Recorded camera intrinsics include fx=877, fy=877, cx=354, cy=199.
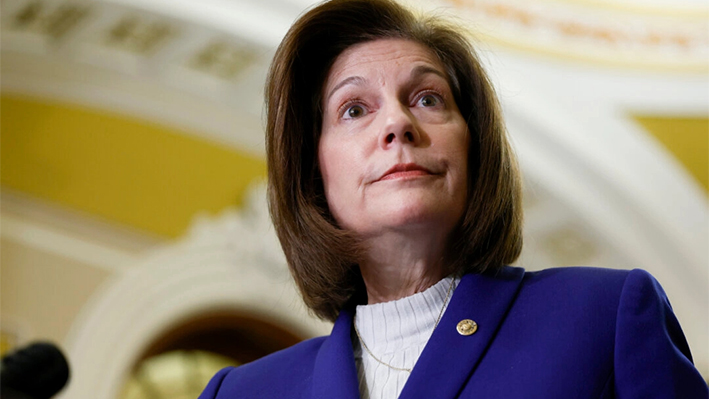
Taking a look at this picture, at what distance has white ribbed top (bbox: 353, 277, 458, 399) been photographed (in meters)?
1.56

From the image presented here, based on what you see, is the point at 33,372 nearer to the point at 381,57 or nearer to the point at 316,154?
the point at 316,154

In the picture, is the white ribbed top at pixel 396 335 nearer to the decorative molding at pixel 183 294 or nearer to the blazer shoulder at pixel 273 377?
the blazer shoulder at pixel 273 377

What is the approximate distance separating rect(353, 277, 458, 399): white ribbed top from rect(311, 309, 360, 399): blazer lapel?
4cm

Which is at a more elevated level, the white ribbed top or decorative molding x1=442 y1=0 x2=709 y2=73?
decorative molding x1=442 y1=0 x2=709 y2=73

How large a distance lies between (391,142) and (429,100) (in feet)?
0.54

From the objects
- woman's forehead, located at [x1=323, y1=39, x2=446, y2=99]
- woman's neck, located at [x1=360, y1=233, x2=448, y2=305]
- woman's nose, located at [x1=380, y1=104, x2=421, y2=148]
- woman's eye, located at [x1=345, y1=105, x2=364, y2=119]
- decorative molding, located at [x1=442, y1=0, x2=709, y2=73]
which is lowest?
woman's neck, located at [x1=360, y1=233, x2=448, y2=305]

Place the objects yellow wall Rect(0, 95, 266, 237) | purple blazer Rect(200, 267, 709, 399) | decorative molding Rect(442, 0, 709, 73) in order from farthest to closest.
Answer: decorative molding Rect(442, 0, 709, 73) → yellow wall Rect(0, 95, 266, 237) → purple blazer Rect(200, 267, 709, 399)

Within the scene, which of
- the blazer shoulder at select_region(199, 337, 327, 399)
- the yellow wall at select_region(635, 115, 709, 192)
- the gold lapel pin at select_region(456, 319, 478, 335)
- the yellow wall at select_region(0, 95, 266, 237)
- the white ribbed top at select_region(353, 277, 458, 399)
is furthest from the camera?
the yellow wall at select_region(635, 115, 709, 192)

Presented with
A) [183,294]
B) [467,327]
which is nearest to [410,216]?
[467,327]

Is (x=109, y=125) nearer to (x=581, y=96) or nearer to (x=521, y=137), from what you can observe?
(x=521, y=137)

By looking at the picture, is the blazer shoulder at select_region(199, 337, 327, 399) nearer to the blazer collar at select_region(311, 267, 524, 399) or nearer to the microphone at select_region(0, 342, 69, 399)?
the blazer collar at select_region(311, 267, 524, 399)

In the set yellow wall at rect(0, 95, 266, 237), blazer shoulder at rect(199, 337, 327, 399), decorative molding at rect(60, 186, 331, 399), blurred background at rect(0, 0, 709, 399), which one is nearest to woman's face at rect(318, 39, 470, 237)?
blazer shoulder at rect(199, 337, 327, 399)

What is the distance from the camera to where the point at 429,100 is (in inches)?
66.4

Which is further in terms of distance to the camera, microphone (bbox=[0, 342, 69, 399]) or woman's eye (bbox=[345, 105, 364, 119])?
woman's eye (bbox=[345, 105, 364, 119])
